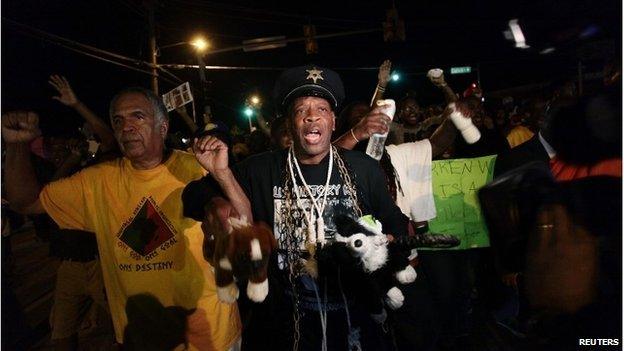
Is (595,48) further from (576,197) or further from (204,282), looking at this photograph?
(204,282)

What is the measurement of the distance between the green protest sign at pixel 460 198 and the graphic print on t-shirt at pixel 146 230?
2.75 metres

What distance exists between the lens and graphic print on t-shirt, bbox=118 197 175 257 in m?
2.62

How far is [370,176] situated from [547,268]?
107 cm

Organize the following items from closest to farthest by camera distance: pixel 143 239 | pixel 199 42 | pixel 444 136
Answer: pixel 143 239
pixel 444 136
pixel 199 42

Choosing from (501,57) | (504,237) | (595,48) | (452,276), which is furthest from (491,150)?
(501,57)

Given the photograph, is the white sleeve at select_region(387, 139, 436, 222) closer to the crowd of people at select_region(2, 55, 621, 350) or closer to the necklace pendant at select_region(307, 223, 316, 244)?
the crowd of people at select_region(2, 55, 621, 350)

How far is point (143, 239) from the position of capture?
2.62 metres

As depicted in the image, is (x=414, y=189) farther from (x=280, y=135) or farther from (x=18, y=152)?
(x=18, y=152)

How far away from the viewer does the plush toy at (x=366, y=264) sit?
77.6 inches

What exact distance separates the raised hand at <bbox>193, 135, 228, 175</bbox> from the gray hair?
31.9 inches

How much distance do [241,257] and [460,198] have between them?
3.16 m

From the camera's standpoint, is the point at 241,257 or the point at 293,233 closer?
the point at 241,257

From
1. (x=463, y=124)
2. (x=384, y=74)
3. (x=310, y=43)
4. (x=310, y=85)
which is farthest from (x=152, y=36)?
(x=310, y=85)

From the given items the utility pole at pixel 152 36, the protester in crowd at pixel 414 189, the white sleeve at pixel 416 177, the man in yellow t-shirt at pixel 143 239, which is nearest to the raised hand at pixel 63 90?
the man in yellow t-shirt at pixel 143 239
